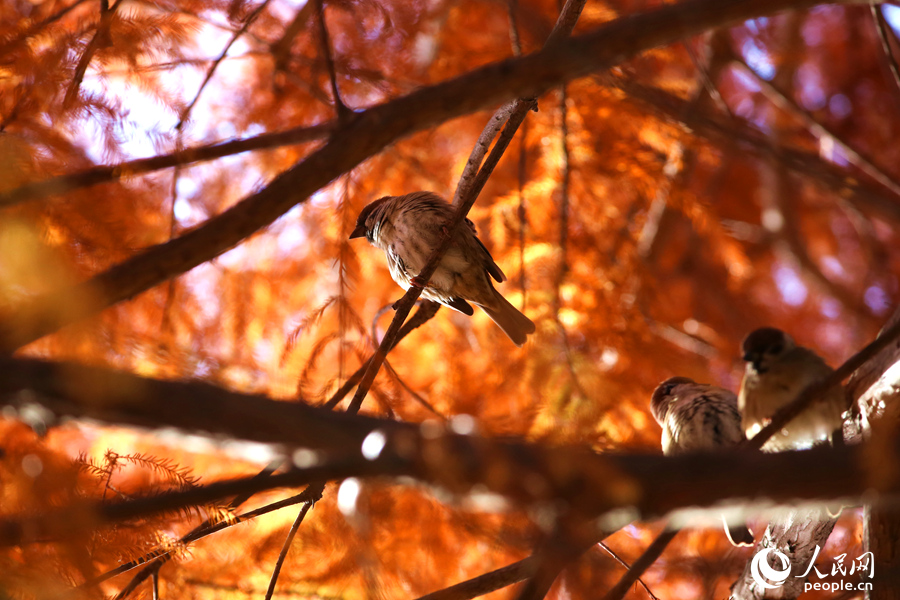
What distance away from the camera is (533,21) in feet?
9.75

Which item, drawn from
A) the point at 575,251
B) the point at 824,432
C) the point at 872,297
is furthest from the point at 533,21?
the point at 872,297

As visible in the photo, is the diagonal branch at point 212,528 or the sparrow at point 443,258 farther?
the sparrow at point 443,258

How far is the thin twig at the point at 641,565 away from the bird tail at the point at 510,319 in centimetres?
189

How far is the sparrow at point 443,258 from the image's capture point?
137 inches

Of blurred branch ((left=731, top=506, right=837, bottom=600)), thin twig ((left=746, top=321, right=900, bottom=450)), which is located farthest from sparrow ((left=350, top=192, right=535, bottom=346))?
thin twig ((left=746, top=321, right=900, bottom=450))

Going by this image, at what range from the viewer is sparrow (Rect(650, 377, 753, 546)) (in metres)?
2.95

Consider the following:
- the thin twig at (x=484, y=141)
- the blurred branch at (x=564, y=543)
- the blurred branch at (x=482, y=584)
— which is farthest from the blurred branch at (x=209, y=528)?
the thin twig at (x=484, y=141)

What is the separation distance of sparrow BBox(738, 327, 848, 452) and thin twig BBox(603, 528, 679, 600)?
3.82 ft

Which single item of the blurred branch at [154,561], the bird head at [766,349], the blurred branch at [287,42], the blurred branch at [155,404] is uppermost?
the blurred branch at [287,42]

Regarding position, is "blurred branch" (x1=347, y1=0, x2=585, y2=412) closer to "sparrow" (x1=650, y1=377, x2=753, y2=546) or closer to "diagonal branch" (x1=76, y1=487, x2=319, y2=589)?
"diagonal branch" (x1=76, y1=487, x2=319, y2=589)

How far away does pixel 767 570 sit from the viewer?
2.49 m

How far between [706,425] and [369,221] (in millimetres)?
2049

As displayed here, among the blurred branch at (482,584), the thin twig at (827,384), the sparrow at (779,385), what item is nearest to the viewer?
the thin twig at (827,384)

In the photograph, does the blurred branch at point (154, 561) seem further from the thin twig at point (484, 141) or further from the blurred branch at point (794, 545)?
the blurred branch at point (794, 545)
